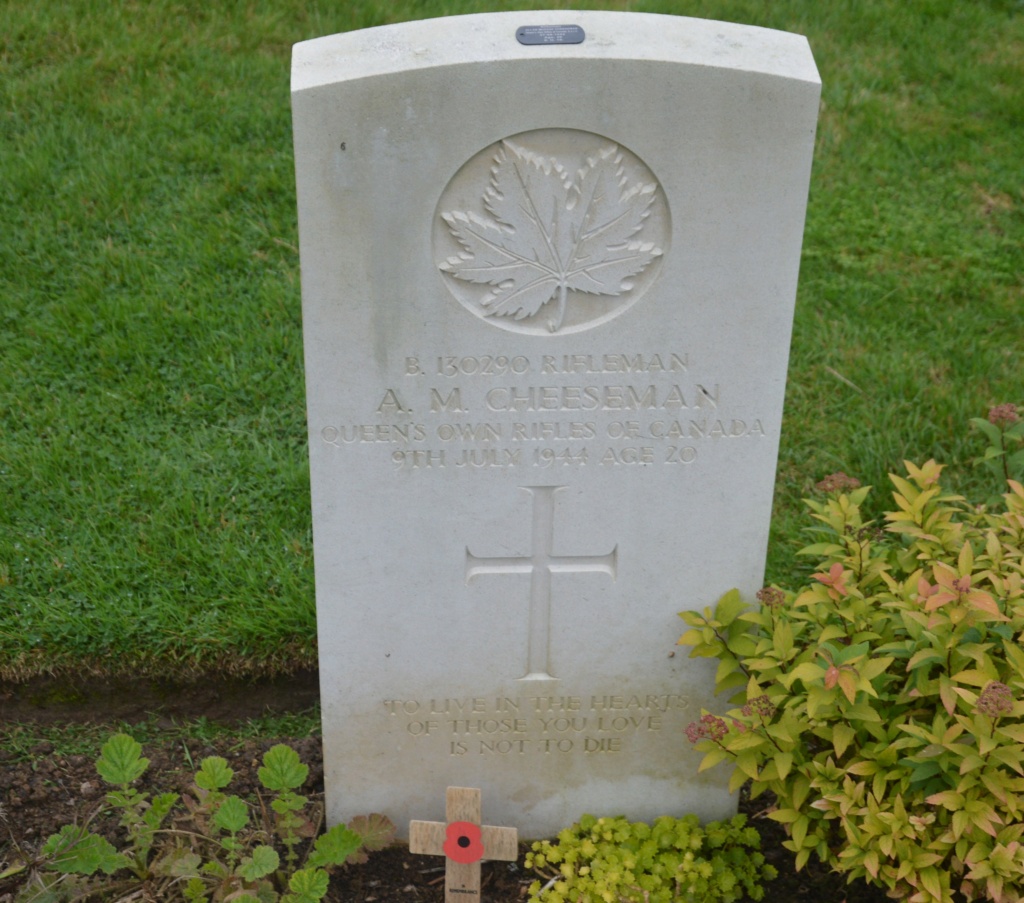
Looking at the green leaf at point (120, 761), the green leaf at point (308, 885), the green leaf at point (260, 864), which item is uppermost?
the green leaf at point (120, 761)

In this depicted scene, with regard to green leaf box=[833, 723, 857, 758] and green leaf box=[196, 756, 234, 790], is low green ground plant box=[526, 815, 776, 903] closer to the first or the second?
green leaf box=[833, 723, 857, 758]

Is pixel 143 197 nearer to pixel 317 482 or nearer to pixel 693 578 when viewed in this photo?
pixel 317 482

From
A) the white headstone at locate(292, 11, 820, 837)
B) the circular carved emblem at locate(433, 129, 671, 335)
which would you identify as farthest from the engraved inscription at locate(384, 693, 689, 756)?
the circular carved emblem at locate(433, 129, 671, 335)

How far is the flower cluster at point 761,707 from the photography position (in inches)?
99.7

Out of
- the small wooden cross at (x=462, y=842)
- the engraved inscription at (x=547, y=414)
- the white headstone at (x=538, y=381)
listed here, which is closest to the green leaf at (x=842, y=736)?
the white headstone at (x=538, y=381)

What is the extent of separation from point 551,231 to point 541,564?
32.1 inches

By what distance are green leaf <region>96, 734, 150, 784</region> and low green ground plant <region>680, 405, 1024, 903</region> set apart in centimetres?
128

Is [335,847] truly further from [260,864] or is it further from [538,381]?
[538,381]

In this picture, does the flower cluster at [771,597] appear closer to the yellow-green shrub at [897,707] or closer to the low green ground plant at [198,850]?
the yellow-green shrub at [897,707]

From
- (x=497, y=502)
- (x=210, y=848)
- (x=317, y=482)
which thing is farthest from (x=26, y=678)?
(x=497, y=502)

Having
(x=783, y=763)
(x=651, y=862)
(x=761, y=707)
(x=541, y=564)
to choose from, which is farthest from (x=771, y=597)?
(x=651, y=862)

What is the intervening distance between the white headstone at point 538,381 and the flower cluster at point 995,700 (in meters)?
0.69

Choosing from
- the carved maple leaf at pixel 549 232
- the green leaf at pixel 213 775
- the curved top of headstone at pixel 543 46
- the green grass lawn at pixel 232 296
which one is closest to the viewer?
the curved top of headstone at pixel 543 46

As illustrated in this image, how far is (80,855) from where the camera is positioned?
2584mm
